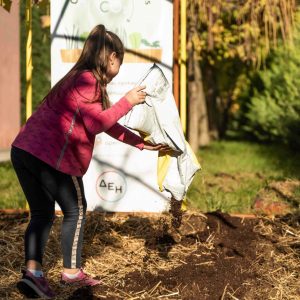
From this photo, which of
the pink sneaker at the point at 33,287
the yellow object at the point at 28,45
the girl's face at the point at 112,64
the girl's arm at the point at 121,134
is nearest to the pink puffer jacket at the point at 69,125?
the girl's face at the point at 112,64

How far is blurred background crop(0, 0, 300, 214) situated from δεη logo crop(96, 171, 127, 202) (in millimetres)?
987

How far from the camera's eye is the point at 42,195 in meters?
4.01

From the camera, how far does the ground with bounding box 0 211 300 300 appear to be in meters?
4.23

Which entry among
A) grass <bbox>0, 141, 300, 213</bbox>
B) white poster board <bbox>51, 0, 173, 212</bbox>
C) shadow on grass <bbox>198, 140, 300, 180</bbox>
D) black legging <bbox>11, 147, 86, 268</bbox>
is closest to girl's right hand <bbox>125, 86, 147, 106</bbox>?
black legging <bbox>11, 147, 86, 268</bbox>

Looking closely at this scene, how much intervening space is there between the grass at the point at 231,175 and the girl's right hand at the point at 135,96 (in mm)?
1714

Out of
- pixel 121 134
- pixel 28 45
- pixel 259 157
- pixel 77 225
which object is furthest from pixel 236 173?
pixel 77 225

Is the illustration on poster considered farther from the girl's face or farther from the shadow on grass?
the shadow on grass

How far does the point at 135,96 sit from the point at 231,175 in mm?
7251

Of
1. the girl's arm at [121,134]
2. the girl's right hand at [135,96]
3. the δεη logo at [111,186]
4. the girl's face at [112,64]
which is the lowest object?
the δεη logo at [111,186]

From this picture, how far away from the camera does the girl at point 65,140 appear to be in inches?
153

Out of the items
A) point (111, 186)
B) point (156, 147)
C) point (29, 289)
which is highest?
point (156, 147)

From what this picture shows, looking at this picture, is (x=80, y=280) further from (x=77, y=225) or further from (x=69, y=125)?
(x=69, y=125)

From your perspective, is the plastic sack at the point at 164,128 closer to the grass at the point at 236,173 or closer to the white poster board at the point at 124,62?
the grass at the point at 236,173

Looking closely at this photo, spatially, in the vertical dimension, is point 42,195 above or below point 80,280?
above
